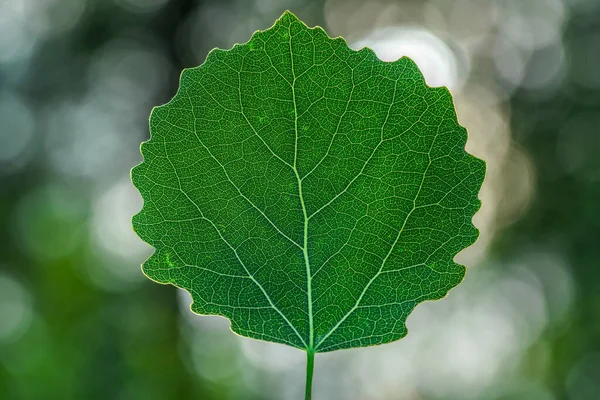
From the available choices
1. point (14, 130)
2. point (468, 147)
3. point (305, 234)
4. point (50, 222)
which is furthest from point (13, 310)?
point (305, 234)

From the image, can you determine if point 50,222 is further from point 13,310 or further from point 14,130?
point 14,130

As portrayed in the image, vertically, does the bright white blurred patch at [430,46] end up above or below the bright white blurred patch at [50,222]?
above

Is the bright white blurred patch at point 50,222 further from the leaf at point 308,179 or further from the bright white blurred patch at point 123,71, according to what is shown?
the leaf at point 308,179

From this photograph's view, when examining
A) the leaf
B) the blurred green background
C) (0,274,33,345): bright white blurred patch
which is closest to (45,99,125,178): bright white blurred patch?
the blurred green background

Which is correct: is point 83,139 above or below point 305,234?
above

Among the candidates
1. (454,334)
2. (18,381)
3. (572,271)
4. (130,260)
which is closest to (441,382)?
(454,334)

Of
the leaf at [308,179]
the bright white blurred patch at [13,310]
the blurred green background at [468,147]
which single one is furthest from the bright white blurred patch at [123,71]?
the leaf at [308,179]
